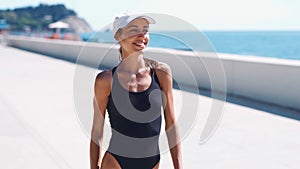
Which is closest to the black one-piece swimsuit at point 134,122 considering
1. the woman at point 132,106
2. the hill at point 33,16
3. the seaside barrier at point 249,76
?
the woman at point 132,106

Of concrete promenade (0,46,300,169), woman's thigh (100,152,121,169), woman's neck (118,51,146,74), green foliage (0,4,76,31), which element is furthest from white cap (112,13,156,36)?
green foliage (0,4,76,31)

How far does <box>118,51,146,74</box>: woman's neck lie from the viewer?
2102 mm

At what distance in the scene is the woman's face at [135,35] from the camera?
78.0 inches

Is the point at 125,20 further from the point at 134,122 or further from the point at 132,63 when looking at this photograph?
the point at 134,122

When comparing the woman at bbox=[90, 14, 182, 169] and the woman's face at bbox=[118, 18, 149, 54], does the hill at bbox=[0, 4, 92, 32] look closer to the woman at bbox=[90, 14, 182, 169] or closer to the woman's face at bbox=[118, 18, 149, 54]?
Answer: the woman at bbox=[90, 14, 182, 169]

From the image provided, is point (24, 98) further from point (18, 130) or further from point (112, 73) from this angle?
point (112, 73)

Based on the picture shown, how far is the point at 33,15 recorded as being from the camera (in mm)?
100938

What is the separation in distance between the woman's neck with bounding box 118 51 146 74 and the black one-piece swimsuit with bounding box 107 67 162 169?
57 mm

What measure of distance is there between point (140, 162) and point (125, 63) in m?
0.55

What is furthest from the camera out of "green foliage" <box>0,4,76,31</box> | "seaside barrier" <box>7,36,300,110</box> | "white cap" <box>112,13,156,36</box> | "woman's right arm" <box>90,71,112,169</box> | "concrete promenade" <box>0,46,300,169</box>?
"green foliage" <box>0,4,76,31</box>

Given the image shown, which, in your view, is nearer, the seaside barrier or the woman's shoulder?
the woman's shoulder

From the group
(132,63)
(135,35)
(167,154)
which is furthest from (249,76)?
(135,35)

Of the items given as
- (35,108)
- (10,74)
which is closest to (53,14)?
(10,74)

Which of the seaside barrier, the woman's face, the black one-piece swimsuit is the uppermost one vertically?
the woman's face
